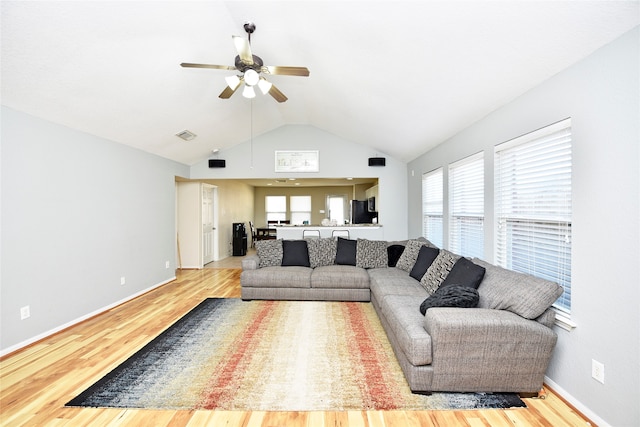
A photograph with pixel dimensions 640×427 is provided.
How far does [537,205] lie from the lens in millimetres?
2428

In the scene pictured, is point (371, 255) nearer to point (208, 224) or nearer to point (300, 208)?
point (208, 224)

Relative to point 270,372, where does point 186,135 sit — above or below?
above

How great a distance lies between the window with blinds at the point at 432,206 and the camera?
467cm

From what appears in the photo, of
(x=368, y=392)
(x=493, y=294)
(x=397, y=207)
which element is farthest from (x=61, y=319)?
(x=397, y=207)

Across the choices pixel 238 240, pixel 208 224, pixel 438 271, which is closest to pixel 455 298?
pixel 438 271

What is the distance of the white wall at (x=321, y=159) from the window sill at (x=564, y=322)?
4.32 metres

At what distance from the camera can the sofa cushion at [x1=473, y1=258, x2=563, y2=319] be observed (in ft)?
6.68

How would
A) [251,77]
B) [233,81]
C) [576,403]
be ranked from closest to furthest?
[576,403]
[251,77]
[233,81]

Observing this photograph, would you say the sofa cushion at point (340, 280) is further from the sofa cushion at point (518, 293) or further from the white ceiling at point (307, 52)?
the white ceiling at point (307, 52)

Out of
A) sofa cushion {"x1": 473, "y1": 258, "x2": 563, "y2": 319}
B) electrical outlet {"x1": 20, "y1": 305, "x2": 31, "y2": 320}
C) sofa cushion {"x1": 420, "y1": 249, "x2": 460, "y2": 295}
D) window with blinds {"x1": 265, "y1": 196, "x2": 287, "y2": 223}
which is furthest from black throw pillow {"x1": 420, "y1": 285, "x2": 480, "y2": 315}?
window with blinds {"x1": 265, "y1": 196, "x2": 287, "y2": 223}

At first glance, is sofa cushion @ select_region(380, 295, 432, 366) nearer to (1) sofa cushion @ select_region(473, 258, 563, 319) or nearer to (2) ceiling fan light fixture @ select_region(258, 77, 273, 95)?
(1) sofa cushion @ select_region(473, 258, 563, 319)

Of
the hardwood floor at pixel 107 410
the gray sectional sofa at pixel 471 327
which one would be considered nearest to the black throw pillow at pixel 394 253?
the gray sectional sofa at pixel 471 327

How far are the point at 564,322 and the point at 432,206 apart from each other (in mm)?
3086

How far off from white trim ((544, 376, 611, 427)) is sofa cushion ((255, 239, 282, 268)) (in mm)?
3483
